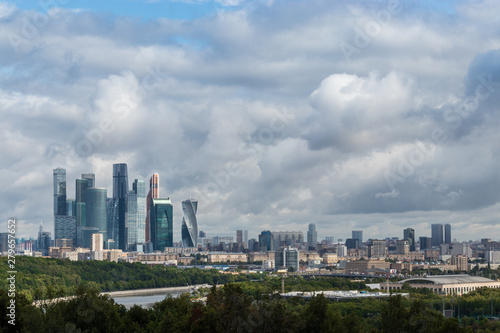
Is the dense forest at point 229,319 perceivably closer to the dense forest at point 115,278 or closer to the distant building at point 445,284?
the dense forest at point 115,278

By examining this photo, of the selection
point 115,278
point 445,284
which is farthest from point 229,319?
point 115,278

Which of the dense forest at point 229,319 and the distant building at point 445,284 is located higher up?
the dense forest at point 229,319

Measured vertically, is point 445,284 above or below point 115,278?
above

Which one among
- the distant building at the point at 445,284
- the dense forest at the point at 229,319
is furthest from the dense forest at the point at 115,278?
the dense forest at the point at 229,319

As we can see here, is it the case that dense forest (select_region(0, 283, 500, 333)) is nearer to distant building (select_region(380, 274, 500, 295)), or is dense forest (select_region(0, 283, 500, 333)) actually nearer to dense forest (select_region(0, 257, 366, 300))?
dense forest (select_region(0, 257, 366, 300))

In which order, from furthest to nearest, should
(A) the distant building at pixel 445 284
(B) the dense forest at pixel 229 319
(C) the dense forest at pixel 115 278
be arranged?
(A) the distant building at pixel 445 284 → (C) the dense forest at pixel 115 278 → (B) the dense forest at pixel 229 319

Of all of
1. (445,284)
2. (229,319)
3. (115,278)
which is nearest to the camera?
(229,319)

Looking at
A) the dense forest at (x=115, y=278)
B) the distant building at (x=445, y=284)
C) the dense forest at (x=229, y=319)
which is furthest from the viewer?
the distant building at (x=445, y=284)

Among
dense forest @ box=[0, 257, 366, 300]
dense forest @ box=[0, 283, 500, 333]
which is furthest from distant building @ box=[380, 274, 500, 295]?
dense forest @ box=[0, 283, 500, 333]

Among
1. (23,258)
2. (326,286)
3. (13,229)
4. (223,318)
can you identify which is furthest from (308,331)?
(23,258)

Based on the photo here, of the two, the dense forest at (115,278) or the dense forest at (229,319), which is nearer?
the dense forest at (229,319)

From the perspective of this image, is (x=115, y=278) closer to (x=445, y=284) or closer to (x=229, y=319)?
(x=445, y=284)

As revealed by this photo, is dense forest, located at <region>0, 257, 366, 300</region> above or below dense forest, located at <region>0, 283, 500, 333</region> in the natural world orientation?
below

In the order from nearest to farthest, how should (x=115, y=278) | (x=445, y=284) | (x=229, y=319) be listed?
(x=229, y=319), (x=445, y=284), (x=115, y=278)
